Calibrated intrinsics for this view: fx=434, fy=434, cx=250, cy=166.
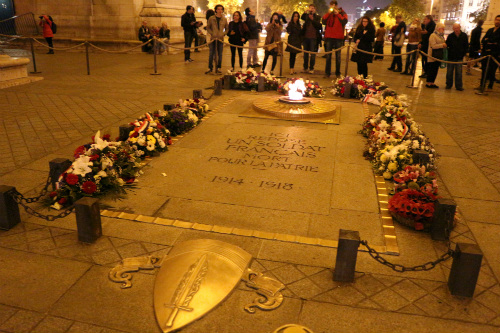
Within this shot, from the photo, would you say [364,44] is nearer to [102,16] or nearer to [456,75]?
[456,75]

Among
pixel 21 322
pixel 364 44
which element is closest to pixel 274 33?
pixel 364 44

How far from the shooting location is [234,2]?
48000 mm

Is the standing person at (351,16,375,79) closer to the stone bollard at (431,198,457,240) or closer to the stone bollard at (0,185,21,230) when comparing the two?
the stone bollard at (431,198,457,240)

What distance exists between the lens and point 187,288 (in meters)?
2.90

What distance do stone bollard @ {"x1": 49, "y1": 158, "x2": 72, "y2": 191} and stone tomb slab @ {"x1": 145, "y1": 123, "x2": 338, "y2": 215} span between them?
855mm

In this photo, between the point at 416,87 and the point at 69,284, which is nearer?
the point at 69,284

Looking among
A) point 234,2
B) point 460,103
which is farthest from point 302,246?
point 234,2

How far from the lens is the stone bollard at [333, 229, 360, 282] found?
303cm

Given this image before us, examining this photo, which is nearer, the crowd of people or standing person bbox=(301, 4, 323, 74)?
the crowd of people

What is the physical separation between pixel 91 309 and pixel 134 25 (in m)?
17.4

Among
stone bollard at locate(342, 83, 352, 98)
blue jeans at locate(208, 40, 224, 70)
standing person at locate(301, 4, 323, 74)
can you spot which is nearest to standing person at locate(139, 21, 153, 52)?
blue jeans at locate(208, 40, 224, 70)

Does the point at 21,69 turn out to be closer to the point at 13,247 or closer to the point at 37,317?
the point at 13,247

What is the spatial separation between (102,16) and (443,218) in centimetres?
1809

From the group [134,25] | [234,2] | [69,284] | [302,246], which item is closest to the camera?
[69,284]
